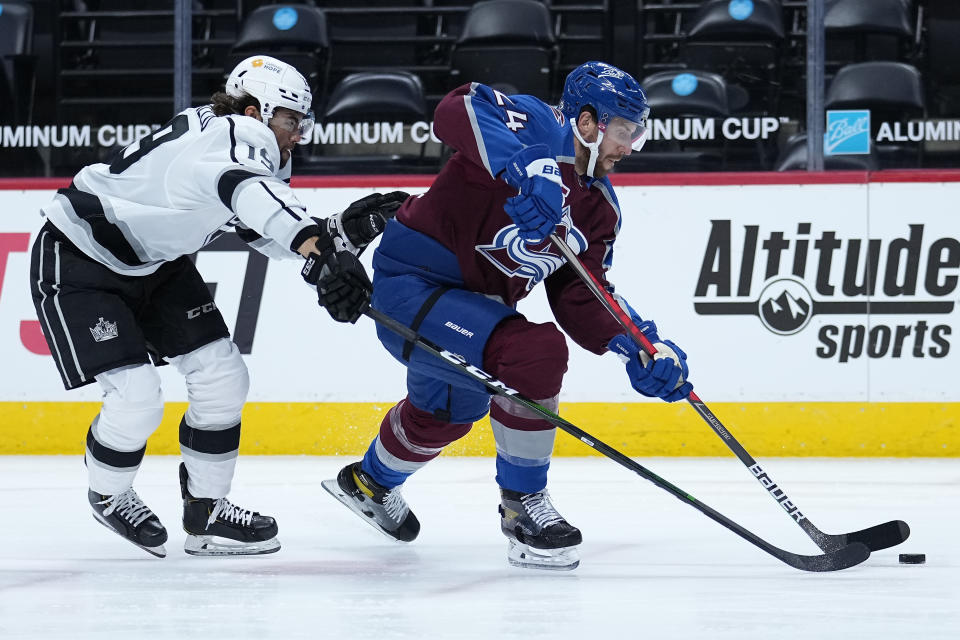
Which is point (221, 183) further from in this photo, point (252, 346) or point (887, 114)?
point (887, 114)

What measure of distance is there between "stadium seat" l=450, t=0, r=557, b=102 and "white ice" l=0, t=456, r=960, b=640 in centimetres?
191

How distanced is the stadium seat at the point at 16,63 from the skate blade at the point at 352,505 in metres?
2.55

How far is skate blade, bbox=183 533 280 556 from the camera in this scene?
286 cm

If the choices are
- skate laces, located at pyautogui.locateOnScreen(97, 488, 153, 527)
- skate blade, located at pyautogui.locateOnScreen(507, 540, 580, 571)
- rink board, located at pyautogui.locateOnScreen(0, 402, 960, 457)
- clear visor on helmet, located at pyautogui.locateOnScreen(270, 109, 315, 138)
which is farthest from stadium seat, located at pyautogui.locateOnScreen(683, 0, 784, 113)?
skate laces, located at pyautogui.locateOnScreen(97, 488, 153, 527)

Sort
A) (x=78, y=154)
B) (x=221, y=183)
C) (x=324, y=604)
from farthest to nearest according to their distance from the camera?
(x=78, y=154) < (x=221, y=183) < (x=324, y=604)

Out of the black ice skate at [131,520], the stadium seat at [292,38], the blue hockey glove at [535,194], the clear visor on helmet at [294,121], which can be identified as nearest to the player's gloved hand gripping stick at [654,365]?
the blue hockey glove at [535,194]

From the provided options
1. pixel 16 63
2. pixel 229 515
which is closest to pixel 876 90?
pixel 229 515

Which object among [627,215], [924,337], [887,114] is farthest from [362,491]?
[887,114]

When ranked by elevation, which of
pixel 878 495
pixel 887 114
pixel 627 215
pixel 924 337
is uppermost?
pixel 887 114

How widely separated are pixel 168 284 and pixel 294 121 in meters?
0.45

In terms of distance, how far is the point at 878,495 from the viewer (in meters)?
3.71

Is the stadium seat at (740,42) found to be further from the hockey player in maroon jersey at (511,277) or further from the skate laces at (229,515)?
the skate laces at (229,515)

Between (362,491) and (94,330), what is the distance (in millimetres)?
716

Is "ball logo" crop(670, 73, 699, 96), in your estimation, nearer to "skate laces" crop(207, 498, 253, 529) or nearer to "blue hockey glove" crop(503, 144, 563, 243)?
"blue hockey glove" crop(503, 144, 563, 243)
